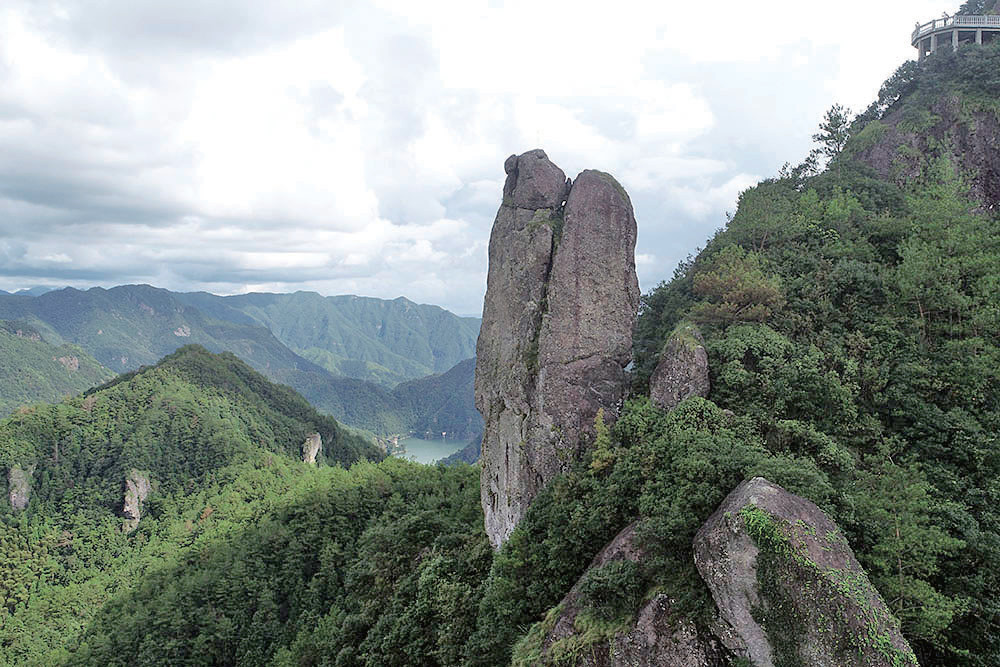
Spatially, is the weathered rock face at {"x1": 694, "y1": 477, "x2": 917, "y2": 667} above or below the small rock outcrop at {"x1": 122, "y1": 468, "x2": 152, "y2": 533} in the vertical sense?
above

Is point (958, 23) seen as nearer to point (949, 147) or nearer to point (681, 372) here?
point (949, 147)

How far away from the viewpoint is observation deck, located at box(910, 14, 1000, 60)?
44531mm

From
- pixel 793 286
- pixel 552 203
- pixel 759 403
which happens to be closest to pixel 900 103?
pixel 793 286

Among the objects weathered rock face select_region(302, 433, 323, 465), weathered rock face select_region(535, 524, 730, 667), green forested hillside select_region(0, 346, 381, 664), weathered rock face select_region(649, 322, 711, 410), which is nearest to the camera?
weathered rock face select_region(535, 524, 730, 667)

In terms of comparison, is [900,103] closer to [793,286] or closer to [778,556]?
[793,286]

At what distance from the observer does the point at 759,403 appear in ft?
57.5

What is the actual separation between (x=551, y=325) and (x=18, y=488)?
96.4 meters

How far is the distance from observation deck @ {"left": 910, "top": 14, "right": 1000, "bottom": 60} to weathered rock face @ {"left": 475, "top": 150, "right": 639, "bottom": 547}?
42.6 meters

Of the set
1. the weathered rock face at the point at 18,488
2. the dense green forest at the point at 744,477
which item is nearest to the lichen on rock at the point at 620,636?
the dense green forest at the point at 744,477

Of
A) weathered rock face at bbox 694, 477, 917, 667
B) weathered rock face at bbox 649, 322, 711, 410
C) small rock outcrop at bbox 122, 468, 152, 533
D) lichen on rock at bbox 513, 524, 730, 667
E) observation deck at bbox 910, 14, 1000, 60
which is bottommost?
small rock outcrop at bbox 122, 468, 152, 533

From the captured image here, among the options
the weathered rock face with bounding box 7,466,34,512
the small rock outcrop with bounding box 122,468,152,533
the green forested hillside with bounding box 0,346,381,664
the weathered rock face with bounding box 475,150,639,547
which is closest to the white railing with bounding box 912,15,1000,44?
the weathered rock face with bounding box 475,150,639,547

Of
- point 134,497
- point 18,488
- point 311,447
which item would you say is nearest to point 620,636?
point 134,497

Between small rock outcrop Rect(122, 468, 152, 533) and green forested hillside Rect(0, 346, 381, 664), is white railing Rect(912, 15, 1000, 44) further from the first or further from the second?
small rock outcrop Rect(122, 468, 152, 533)

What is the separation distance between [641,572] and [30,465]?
103620mm
